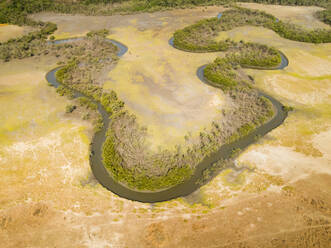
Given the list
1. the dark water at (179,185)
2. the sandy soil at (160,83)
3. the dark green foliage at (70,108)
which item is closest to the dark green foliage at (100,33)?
the sandy soil at (160,83)

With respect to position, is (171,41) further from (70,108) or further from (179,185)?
(179,185)

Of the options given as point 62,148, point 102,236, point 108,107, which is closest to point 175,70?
point 108,107

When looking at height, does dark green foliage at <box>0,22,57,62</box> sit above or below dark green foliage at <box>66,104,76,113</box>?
above

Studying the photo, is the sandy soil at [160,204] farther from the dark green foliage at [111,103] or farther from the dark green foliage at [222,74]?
the dark green foliage at [222,74]

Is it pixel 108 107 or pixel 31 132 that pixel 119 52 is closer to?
pixel 108 107

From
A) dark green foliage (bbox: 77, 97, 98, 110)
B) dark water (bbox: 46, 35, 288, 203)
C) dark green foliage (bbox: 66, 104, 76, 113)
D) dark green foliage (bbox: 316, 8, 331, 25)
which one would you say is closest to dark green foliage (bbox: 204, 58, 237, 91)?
dark water (bbox: 46, 35, 288, 203)

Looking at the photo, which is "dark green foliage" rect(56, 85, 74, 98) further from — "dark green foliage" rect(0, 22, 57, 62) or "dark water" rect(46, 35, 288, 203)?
"dark green foliage" rect(0, 22, 57, 62)

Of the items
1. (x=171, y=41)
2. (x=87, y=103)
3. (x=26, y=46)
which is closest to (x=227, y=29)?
(x=171, y=41)
